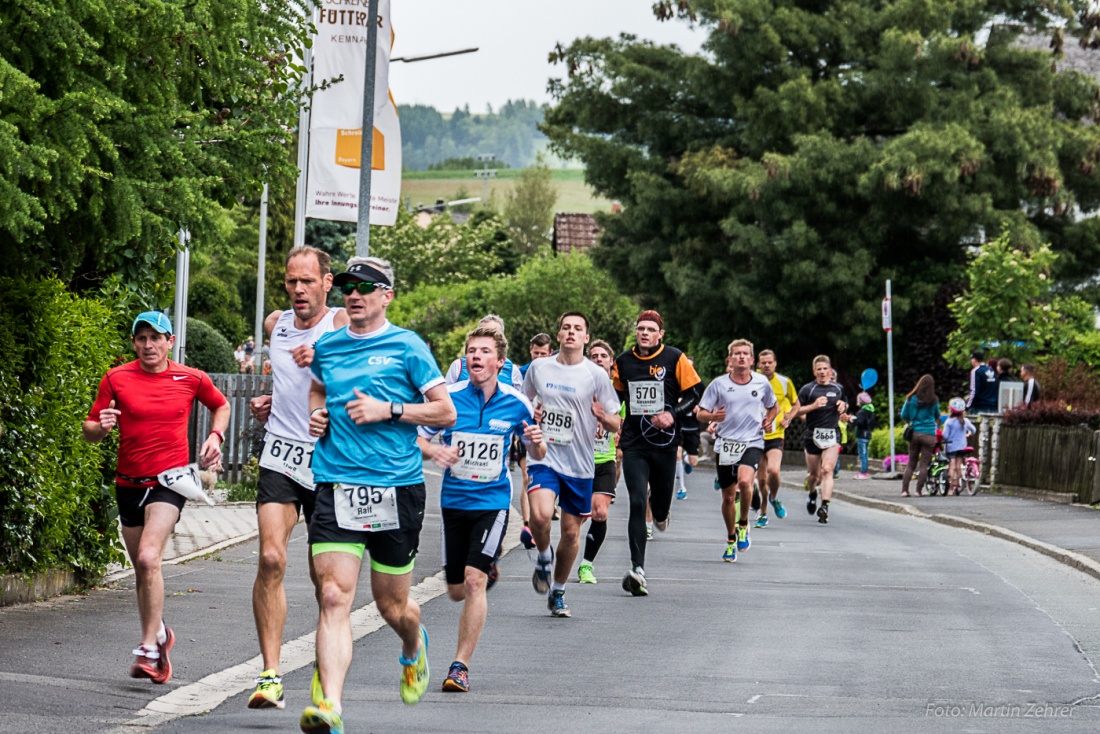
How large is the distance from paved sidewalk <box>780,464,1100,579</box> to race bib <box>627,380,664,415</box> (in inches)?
182

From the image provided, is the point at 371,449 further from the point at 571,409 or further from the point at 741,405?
the point at 741,405

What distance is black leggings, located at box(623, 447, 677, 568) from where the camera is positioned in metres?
13.6

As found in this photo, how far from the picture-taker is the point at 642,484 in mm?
13953

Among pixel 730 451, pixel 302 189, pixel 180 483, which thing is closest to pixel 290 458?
pixel 180 483

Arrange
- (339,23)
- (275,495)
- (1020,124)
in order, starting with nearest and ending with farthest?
(275,495) → (339,23) → (1020,124)

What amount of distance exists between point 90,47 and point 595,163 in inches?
1528

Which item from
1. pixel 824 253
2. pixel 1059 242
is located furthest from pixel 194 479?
pixel 1059 242

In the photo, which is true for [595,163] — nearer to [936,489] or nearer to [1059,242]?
[1059,242]

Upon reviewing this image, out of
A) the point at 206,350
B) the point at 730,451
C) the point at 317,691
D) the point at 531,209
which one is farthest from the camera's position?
the point at 531,209

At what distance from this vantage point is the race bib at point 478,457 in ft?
31.7

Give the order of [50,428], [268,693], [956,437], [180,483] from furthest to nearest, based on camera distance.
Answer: [956,437] < [50,428] < [180,483] < [268,693]

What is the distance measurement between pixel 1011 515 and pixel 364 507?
17.1 metres

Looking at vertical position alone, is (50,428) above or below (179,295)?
below

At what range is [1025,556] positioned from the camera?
18.3 meters
